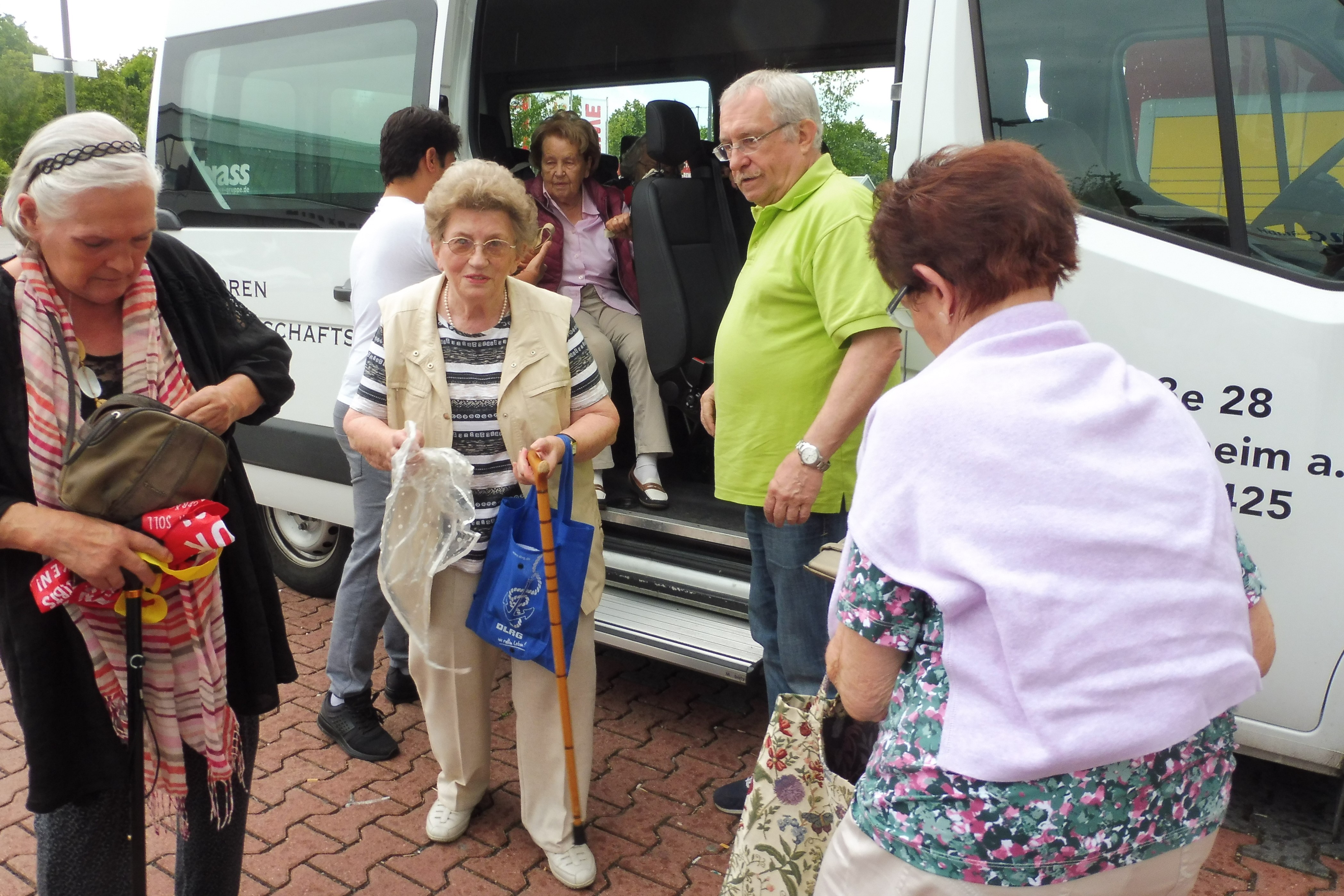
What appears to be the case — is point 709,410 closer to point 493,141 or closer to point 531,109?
point 493,141

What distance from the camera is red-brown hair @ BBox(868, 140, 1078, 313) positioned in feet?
4.15

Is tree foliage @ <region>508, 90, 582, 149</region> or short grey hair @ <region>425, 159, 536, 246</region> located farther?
tree foliage @ <region>508, 90, 582, 149</region>

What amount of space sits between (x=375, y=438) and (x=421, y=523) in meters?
0.22

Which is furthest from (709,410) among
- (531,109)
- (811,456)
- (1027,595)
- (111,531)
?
(531,109)

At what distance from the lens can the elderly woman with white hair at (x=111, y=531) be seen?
5.37 feet

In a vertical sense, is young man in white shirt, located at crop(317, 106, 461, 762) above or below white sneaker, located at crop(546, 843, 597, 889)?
above

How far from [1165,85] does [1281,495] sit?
93cm

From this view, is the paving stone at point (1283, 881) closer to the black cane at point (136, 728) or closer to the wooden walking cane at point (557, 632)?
the wooden walking cane at point (557, 632)

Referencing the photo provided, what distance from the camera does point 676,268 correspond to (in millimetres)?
3787

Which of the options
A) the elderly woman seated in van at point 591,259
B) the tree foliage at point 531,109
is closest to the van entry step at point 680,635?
the elderly woman seated in van at point 591,259

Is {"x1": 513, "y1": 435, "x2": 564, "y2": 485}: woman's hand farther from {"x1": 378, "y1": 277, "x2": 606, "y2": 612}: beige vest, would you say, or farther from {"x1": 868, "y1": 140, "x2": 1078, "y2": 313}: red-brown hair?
{"x1": 868, "y1": 140, "x2": 1078, "y2": 313}: red-brown hair

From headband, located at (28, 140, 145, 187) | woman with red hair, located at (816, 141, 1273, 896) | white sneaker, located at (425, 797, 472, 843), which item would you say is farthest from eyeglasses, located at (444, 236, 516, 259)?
white sneaker, located at (425, 797, 472, 843)

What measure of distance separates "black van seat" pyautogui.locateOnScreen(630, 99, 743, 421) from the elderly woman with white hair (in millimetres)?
1855

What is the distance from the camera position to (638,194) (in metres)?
3.81
